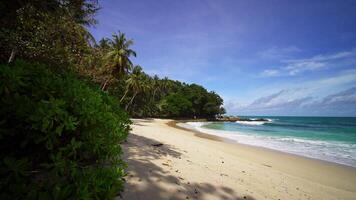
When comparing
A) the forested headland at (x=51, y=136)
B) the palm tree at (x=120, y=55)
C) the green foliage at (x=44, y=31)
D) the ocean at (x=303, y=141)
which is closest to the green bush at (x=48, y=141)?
the forested headland at (x=51, y=136)

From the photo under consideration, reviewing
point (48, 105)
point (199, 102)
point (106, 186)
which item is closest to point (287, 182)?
point (106, 186)

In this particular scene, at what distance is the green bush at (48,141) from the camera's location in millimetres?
1556

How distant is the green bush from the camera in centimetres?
156

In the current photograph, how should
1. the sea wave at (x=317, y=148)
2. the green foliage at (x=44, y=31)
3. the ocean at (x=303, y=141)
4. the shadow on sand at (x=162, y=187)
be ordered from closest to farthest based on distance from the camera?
the shadow on sand at (x=162, y=187) → the green foliage at (x=44, y=31) → the sea wave at (x=317, y=148) → the ocean at (x=303, y=141)

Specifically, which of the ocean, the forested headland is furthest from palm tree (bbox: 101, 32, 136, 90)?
the forested headland

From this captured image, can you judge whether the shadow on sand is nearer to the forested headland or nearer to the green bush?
the forested headland

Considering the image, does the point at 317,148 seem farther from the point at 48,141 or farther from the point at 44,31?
the point at 48,141

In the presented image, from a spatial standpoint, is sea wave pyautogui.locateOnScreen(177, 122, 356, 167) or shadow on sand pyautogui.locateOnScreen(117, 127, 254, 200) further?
sea wave pyautogui.locateOnScreen(177, 122, 356, 167)

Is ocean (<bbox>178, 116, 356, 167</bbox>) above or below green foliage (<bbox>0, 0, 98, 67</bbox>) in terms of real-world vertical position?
below

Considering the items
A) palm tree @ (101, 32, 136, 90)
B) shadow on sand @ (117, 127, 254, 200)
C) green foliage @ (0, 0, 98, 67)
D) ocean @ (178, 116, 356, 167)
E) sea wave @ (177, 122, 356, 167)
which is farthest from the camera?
palm tree @ (101, 32, 136, 90)

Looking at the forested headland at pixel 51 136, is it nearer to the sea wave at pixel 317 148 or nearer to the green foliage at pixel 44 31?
the green foliage at pixel 44 31

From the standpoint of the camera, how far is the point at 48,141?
1772mm

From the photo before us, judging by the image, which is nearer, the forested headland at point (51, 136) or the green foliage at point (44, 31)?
the forested headland at point (51, 136)

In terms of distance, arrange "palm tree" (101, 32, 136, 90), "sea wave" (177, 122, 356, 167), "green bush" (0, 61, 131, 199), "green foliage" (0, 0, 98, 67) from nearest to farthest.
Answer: "green bush" (0, 61, 131, 199)
"green foliage" (0, 0, 98, 67)
"sea wave" (177, 122, 356, 167)
"palm tree" (101, 32, 136, 90)
